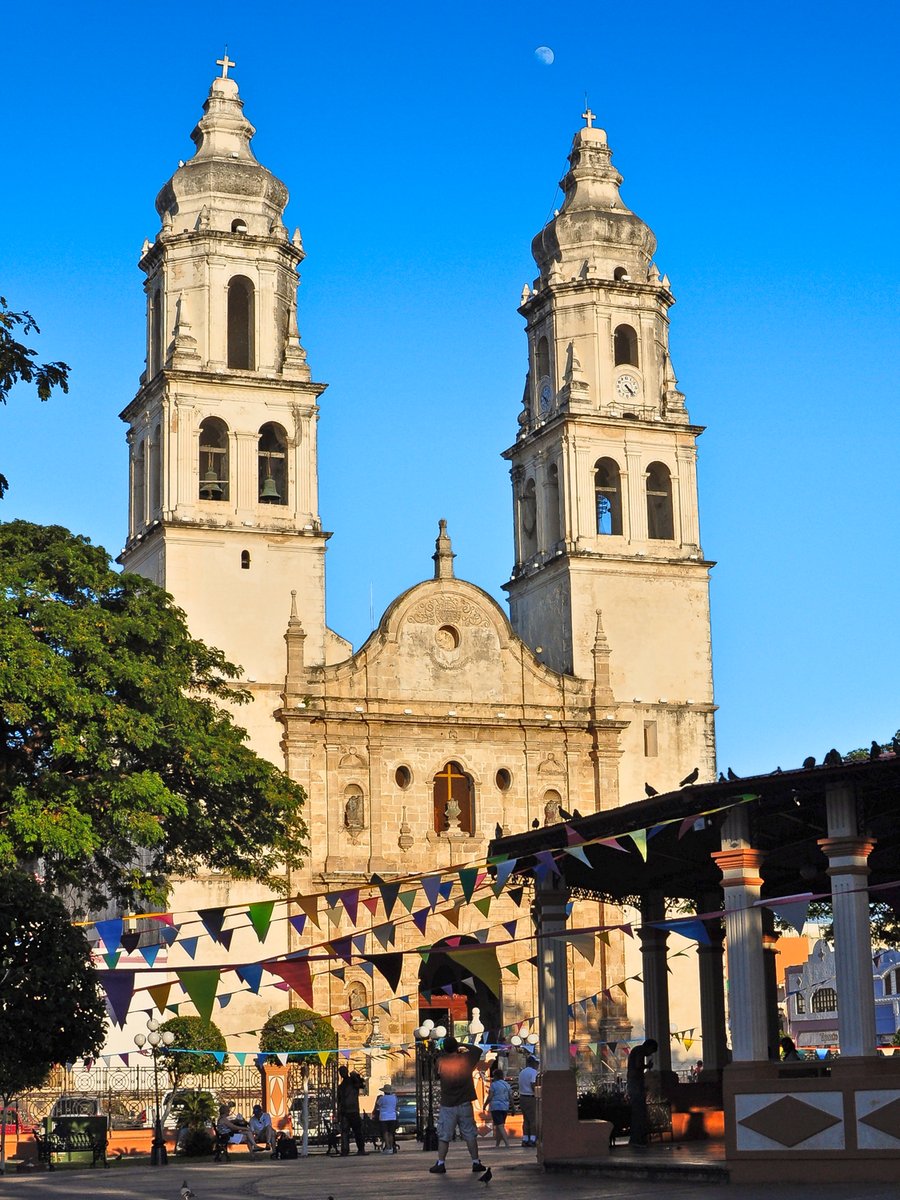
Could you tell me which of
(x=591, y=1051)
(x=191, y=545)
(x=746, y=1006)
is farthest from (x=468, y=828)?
(x=746, y=1006)

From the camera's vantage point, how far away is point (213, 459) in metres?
44.2

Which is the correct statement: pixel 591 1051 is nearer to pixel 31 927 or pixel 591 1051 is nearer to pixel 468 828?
pixel 468 828

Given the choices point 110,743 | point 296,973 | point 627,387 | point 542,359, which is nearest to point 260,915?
point 296,973

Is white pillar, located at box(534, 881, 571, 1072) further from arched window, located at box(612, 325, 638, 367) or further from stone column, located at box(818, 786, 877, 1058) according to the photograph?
arched window, located at box(612, 325, 638, 367)

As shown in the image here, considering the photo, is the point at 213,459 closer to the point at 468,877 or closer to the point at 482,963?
the point at 468,877

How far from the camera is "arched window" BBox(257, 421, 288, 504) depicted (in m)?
44.2

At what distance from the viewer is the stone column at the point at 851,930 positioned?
1675 cm

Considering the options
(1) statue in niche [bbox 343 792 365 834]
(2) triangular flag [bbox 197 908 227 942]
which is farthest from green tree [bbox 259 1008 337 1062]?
(2) triangular flag [bbox 197 908 227 942]

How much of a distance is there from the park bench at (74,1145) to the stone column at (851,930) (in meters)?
14.7

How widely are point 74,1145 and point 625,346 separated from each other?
26.0 meters

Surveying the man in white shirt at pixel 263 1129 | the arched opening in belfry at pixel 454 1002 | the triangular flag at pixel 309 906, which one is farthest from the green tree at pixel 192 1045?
the arched opening in belfry at pixel 454 1002

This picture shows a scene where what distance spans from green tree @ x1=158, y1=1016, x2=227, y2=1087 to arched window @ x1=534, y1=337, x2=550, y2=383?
1831cm

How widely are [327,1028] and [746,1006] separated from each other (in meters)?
23.1

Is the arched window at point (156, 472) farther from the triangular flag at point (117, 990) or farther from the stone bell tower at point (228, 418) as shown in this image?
the triangular flag at point (117, 990)
